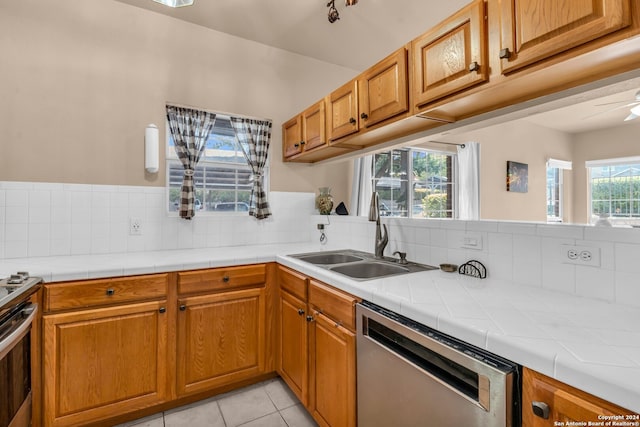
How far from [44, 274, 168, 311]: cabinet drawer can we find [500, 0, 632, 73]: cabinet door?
2037mm

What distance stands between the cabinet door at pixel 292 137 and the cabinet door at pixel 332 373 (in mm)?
1550

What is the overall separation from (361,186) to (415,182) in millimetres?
964

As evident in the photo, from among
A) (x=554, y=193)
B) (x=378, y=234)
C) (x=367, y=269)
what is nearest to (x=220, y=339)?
(x=367, y=269)

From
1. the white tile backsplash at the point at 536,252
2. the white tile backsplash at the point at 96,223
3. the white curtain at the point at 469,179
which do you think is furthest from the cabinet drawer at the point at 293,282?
the white curtain at the point at 469,179

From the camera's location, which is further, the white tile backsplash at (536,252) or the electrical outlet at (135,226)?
the electrical outlet at (135,226)

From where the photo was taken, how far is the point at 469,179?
12.5 feet

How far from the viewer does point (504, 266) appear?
1448 millimetres

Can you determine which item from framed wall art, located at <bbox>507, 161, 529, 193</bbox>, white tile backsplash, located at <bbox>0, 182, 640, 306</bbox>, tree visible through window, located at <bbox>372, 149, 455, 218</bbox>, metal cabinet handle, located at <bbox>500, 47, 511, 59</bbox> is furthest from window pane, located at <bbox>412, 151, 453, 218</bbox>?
metal cabinet handle, located at <bbox>500, 47, 511, 59</bbox>

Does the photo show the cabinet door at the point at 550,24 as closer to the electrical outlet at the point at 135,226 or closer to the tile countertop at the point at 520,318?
the tile countertop at the point at 520,318

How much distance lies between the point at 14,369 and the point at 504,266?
2.22 meters

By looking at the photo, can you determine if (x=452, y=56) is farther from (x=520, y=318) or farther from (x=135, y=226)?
(x=135, y=226)

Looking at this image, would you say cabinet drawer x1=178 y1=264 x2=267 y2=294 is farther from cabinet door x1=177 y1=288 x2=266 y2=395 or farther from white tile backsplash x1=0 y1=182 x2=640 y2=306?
white tile backsplash x1=0 y1=182 x2=640 y2=306

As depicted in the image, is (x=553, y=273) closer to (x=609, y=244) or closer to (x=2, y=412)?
(x=609, y=244)

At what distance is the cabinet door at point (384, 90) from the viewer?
5.34 feet
